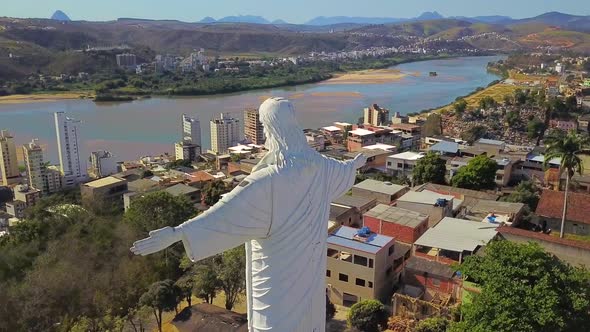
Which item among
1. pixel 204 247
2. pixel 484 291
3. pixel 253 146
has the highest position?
pixel 204 247

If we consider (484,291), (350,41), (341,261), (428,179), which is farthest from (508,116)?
(350,41)

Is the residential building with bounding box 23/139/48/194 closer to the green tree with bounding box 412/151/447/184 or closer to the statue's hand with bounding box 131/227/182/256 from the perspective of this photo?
the green tree with bounding box 412/151/447/184

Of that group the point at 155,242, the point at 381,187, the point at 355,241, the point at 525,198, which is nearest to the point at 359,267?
the point at 355,241

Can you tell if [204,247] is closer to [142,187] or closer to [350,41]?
[142,187]

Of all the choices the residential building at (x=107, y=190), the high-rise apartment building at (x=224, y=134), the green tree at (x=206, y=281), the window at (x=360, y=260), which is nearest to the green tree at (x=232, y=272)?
the green tree at (x=206, y=281)

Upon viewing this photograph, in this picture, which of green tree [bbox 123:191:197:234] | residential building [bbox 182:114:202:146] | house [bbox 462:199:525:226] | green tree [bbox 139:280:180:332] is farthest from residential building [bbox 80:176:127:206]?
house [bbox 462:199:525:226]

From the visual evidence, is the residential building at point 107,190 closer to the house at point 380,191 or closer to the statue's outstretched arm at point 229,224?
the house at point 380,191

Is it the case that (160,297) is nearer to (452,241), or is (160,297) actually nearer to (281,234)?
(452,241)
